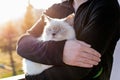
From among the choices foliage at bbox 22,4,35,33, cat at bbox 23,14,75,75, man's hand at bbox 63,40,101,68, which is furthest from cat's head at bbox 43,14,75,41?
foliage at bbox 22,4,35,33

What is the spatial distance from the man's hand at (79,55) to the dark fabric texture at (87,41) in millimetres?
19

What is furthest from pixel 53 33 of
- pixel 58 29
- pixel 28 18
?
pixel 28 18

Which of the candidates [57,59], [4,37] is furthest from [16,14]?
[57,59]

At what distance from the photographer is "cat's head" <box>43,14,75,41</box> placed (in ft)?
3.92

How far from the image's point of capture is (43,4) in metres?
1.73

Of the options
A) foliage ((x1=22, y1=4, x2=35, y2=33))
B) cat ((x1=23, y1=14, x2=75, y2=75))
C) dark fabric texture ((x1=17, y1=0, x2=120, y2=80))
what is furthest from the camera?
foliage ((x1=22, y1=4, x2=35, y2=33))

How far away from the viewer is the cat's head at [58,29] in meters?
1.19

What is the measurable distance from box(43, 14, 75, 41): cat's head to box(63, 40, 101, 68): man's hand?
0.14 m

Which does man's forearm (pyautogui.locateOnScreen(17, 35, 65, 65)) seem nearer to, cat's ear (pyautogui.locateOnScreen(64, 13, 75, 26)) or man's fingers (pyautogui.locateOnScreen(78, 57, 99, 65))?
A: man's fingers (pyautogui.locateOnScreen(78, 57, 99, 65))

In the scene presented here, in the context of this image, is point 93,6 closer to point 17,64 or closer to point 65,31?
point 65,31

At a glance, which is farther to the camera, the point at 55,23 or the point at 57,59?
the point at 55,23

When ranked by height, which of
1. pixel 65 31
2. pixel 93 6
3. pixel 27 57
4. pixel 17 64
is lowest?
pixel 17 64

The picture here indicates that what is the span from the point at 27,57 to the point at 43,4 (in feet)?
2.09

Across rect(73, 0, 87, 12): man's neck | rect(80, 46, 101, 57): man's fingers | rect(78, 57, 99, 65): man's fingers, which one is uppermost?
rect(73, 0, 87, 12): man's neck
